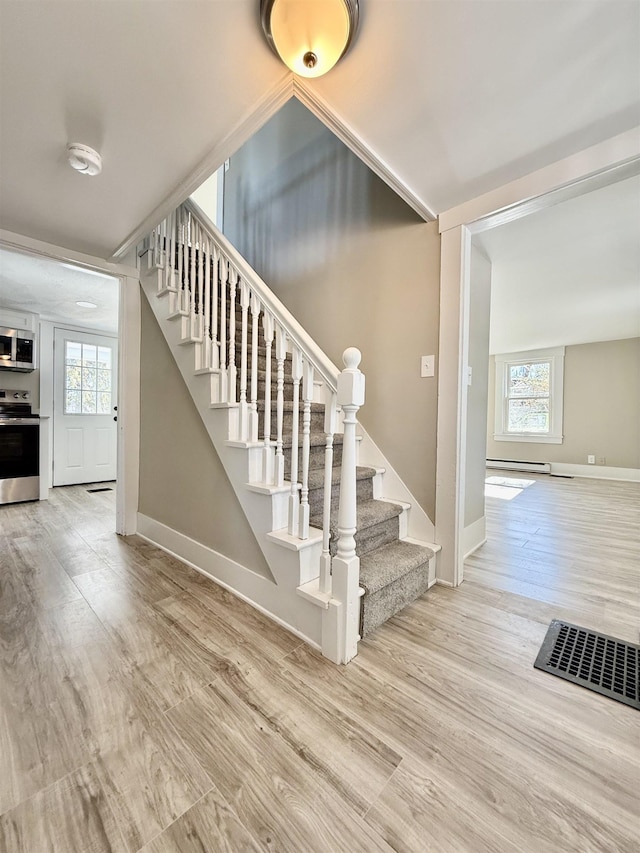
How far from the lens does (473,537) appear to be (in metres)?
2.50

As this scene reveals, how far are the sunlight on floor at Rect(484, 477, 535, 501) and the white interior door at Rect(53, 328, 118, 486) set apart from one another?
5131mm

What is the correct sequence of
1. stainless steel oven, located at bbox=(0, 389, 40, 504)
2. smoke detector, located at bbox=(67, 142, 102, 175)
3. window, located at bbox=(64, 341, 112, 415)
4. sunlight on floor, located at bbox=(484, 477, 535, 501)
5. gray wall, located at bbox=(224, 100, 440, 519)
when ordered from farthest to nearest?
window, located at bbox=(64, 341, 112, 415) < sunlight on floor, located at bbox=(484, 477, 535, 501) < stainless steel oven, located at bbox=(0, 389, 40, 504) < gray wall, located at bbox=(224, 100, 440, 519) < smoke detector, located at bbox=(67, 142, 102, 175)

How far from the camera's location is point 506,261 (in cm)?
288

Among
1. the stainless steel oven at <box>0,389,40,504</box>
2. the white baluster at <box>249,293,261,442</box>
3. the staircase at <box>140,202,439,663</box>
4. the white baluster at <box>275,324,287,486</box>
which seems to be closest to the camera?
the staircase at <box>140,202,439,663</box>

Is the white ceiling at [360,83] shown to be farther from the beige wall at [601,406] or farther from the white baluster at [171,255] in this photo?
the beige wall at [601,406]

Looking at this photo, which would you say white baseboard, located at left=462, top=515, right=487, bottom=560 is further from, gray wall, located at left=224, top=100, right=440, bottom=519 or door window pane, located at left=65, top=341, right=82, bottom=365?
door window pane, located at left=65, top=341, right=82, bottom=365

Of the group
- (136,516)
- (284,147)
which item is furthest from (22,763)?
(284,147)

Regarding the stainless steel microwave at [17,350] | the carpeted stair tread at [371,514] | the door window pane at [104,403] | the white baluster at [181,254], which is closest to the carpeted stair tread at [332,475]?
the carpeted stair tread at [371,514]

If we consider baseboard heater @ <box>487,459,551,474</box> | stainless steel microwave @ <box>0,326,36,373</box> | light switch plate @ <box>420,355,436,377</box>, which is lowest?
baseboard heater @ <box>487,459,551,474</box>

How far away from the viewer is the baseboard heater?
6.24 metres

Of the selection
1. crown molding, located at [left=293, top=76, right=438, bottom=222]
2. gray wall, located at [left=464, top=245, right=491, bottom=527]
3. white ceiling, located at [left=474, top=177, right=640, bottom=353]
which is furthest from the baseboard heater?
crown molding, located at [left=293, top=76, right=438, bottom=222]

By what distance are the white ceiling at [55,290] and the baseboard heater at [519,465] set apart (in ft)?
22.4

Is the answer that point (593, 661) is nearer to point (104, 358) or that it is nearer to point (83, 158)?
point (83, 158)


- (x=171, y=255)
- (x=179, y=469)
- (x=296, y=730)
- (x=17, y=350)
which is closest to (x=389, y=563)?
(x=296, y=730)
